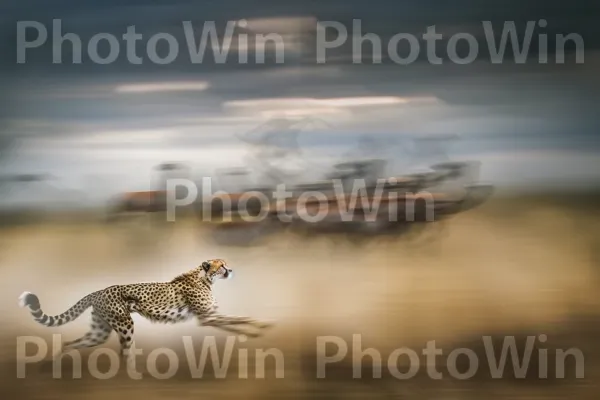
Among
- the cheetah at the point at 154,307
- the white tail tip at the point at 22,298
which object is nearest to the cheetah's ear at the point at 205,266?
the cheetah at the point at 154,307

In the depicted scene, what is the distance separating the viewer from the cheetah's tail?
197 centimetres

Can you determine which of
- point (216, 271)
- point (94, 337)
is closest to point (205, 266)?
point (216, 271)

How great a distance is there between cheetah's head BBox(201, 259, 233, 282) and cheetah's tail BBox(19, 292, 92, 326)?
1.24 ft

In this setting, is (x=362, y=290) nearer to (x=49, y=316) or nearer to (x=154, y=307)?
(x=154, y=307)

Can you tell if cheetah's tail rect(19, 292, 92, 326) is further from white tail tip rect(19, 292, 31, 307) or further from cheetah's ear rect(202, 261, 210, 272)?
cheetah's ear rect(202, 261, 210, 272)

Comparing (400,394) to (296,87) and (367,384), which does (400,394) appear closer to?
(367,384)

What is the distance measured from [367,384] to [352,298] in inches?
10.4

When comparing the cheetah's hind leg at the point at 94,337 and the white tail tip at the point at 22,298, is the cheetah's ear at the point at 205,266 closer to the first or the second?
the cheetah's hind leg at the point at 94,337

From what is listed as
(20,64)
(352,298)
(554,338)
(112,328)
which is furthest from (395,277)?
(20,64)

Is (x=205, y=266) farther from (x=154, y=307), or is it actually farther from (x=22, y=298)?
(x=22, y=298)

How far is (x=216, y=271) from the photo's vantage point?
196 cm

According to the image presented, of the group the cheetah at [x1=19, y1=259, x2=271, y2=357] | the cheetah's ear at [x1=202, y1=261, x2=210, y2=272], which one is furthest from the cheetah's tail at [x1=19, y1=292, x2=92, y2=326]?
the cheetah's ear at [x1=202, y1=261, x2=210, y2=272]

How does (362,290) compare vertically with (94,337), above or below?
above

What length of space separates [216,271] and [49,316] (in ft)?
1.77
